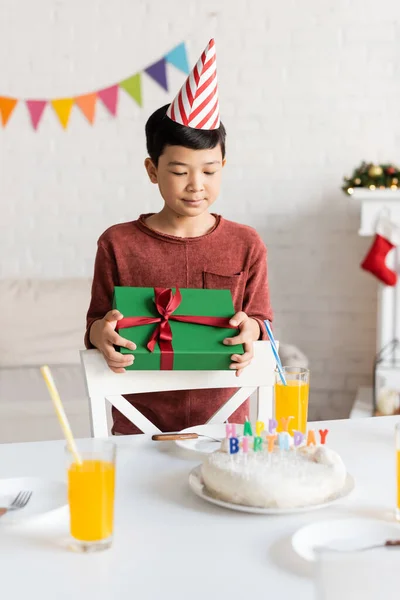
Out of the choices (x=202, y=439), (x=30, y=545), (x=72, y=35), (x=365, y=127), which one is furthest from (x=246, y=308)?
(x=72, y=35)

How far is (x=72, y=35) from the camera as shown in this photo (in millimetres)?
3486

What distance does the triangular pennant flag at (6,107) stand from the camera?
3500 millimetres

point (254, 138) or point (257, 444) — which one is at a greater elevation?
point (254, 138)

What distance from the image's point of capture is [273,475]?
94cm

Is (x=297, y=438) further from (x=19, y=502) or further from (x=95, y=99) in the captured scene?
(x=95, y=99)

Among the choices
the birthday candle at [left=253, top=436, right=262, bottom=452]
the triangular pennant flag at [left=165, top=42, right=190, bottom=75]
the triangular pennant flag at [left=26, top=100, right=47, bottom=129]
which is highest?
the triangular pennant flag at [left=165, top=42, right=190, bottom=75]

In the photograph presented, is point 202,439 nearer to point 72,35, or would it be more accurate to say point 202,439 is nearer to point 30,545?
point 30,545

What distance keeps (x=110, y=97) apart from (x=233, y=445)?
Answer: 2.75 m

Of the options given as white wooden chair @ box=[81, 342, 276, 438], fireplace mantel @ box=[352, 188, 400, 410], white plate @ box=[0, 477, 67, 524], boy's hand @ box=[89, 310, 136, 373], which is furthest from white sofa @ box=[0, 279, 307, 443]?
white plate @ box=[0, 477, 67, 524]

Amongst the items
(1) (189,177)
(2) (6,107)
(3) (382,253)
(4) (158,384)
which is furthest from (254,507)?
(2) (6,107)

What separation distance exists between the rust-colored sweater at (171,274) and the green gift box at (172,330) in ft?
0.86

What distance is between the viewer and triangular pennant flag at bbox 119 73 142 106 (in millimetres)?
3484

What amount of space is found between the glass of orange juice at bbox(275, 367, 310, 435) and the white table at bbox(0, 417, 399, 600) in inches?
5.9

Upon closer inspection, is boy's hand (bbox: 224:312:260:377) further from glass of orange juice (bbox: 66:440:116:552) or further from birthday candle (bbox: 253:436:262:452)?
glass of orange juice (bbox: 66:440:116:552)
